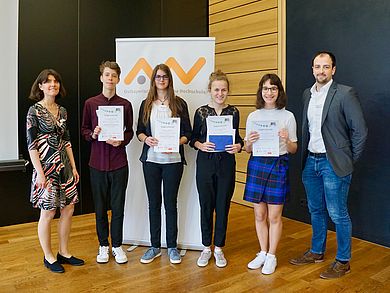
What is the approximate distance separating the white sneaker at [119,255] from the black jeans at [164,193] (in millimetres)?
248

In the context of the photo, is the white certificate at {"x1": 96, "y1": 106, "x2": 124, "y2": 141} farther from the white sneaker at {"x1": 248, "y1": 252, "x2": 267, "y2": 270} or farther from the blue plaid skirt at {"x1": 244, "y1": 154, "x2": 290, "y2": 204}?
the white sneaker at {"x1": 248, "y1": 252, "x2": 267, "y2": 270}

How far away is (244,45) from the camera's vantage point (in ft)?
16.1

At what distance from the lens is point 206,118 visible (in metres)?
2.91

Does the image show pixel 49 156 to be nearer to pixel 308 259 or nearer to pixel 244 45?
pixel 308 259

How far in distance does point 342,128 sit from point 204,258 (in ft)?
4.68

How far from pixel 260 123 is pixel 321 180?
663mm

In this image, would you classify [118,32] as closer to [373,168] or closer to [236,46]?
[236,46]

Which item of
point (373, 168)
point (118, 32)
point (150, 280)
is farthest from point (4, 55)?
point (373, 168)

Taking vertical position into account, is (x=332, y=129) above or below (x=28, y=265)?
above

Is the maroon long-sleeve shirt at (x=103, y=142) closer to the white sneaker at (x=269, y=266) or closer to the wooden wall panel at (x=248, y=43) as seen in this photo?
the white sneaker at (x=269, y=266)

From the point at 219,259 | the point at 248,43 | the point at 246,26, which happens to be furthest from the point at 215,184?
the point at 246,26

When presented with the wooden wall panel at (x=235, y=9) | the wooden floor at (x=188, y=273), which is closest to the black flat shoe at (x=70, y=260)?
the wooden floor at (x=188, y=273)

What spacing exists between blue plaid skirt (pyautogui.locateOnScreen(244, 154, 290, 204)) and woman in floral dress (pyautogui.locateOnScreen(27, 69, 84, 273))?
4.43 feet

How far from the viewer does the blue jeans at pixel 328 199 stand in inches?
110
